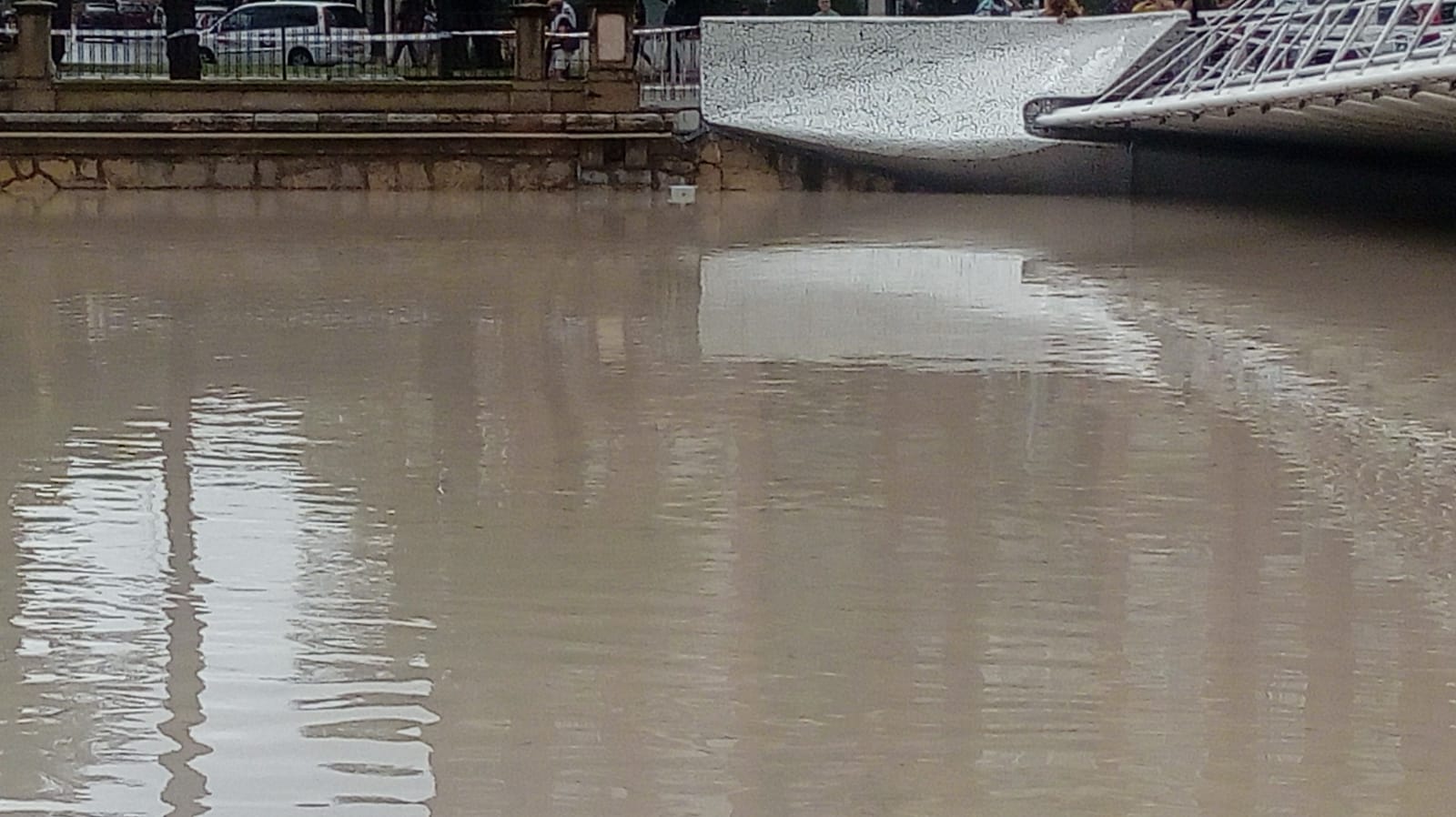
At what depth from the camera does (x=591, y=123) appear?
2352 centimetres

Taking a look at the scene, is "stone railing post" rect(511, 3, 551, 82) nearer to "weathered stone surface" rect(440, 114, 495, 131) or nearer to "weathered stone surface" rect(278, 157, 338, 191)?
"weathered stone surface" rect(440, 114, 495, 131)

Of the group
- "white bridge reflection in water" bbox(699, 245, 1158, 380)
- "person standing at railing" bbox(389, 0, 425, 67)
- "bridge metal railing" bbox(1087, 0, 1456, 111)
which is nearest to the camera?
"white bridge reflection in water" bbox(699, 245, 1158, 380)

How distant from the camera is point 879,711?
203 inches

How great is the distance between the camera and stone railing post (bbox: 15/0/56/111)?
77.0 ft

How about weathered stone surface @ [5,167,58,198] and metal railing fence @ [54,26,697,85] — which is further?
metal railing fence @ [54,26,697,85]

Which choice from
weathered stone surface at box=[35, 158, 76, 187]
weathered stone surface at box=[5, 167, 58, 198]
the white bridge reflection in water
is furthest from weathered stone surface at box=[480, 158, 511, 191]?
the white bridge reflection in water

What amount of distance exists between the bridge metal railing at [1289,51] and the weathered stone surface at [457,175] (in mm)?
6142

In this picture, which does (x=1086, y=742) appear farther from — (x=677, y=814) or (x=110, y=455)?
(x=110, y=455)

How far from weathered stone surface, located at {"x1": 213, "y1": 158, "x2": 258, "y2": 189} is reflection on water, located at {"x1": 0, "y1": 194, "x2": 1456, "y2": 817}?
10091 mm

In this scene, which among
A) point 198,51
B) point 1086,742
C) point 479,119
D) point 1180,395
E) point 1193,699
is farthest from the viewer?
point 198,51

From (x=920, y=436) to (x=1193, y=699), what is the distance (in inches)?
140

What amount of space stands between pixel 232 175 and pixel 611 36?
159 inches

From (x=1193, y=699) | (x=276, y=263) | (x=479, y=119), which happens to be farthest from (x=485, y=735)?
(x=479, y=119)

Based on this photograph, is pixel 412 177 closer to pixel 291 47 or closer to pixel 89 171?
pixel 291 47
